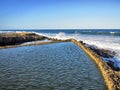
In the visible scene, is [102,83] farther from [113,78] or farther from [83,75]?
[83,75]

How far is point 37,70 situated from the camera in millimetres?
18734

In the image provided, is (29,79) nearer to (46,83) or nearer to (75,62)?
(46,83)

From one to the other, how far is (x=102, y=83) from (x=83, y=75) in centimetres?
214

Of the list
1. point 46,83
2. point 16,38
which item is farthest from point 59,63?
point 16,38

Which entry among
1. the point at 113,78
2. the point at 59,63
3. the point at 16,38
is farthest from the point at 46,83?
the point at 16,38

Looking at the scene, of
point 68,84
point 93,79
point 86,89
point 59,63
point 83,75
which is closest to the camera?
point 86,89

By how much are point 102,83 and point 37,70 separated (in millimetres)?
5824

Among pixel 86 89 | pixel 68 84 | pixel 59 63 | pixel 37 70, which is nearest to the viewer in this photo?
pixel 86 89

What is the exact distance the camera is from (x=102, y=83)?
49.1ft

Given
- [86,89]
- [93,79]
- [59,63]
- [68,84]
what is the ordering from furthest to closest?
[59,63], [93,79], [68,84], [86,89]

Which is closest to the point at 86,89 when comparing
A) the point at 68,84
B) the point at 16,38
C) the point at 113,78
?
the point at 68,84

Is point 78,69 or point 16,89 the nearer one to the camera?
point 16,89

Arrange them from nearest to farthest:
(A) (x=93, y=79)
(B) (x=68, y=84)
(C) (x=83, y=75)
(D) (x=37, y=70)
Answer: (B) (x=68, y=84) → (A) (x=93, y=79) → (C) (x=83, y=75) → (D) (x=37, y=70)

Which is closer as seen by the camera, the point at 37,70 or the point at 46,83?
the point at 46,83
